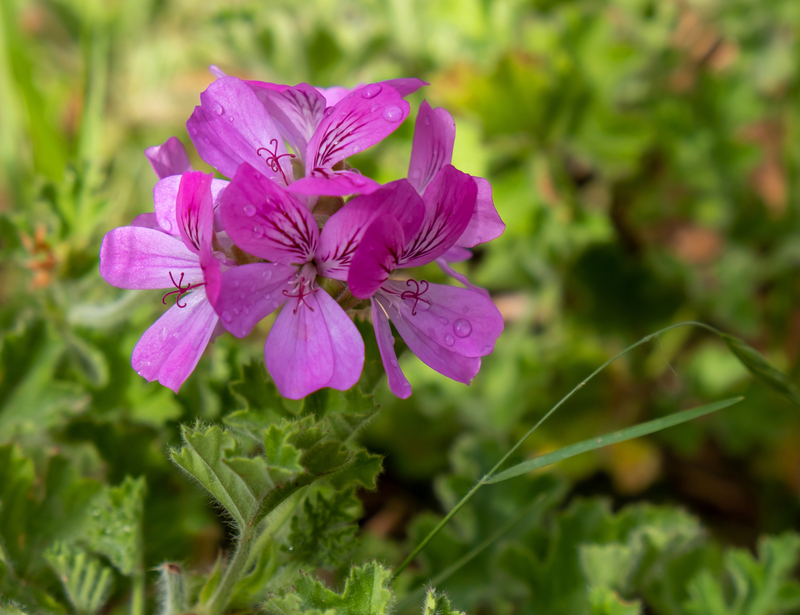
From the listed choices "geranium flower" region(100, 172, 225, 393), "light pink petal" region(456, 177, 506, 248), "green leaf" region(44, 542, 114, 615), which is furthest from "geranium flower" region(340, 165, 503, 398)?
"green leaf" region(44, 542, 114, 615)

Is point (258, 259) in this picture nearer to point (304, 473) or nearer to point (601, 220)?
point (304, 473)

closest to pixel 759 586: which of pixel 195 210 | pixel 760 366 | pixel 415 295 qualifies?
pixel 760 366

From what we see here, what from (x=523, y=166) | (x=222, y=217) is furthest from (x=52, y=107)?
(x=222, y=217)

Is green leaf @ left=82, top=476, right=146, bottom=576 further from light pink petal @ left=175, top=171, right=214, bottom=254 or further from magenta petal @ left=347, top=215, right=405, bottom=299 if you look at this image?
magenta petal @ left=347, top=215, right=405, bottom=299

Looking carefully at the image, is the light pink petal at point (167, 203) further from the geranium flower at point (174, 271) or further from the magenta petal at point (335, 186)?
the magenta petal at point (335, 186)

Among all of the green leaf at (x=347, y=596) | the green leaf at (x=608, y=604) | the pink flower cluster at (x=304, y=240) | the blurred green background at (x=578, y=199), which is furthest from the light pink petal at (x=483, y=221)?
the blurred green background at (x=578, y=199)
